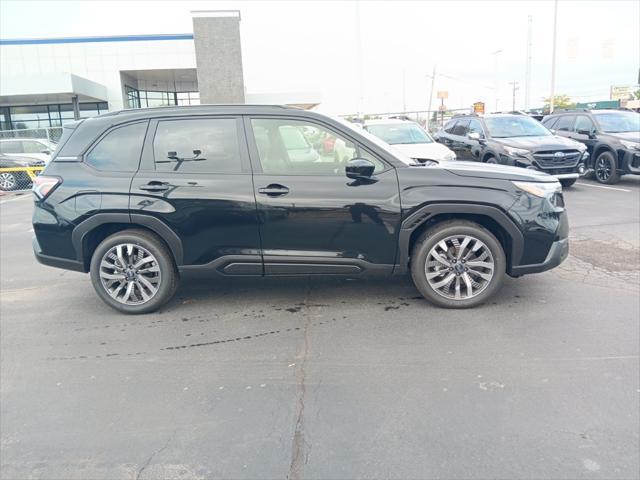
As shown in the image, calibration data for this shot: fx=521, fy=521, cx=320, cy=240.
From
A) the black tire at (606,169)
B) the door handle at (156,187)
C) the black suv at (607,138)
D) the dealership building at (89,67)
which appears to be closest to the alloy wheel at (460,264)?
the door handle at (156,187)

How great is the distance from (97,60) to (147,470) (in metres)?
37.3

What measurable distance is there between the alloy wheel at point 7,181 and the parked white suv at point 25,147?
88cm

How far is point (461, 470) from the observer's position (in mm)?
2605

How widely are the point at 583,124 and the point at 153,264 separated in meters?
12.3

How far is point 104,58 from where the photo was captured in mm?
34688

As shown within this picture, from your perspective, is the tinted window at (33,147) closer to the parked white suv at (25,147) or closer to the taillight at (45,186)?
the parked white suv at (25,147)

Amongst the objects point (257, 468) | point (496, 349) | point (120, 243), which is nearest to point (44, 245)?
point (120, 243)

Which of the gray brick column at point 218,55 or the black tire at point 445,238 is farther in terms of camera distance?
the gray brick column at point 218,55

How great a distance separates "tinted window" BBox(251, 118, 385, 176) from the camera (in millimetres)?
4574

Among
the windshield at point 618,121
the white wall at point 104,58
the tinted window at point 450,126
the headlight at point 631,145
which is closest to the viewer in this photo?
the headlight at point 631,145

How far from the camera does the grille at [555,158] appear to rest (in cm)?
1104

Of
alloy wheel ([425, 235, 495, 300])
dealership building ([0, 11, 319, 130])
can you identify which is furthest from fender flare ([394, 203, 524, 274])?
dealership building ([0, 11, 319, 130])

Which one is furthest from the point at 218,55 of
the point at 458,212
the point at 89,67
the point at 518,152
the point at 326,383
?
the point at 326,383

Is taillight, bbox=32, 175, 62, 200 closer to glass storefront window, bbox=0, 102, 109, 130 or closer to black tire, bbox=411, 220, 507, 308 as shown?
black tire, bbox=411, 220, 507, 308
